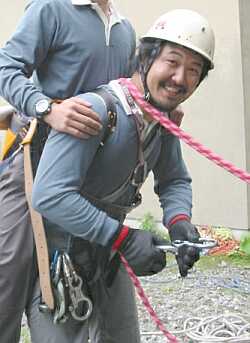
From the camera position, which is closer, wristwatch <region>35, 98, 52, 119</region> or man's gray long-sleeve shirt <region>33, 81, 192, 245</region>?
man's gray long-sleeve shirt <region>33, 81, 192, 245</region>

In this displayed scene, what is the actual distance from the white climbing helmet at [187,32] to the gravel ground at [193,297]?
2.20m

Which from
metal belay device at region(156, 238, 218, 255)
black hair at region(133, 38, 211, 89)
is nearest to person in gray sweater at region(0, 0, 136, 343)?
black hair at region(133, 38, 211, 89)

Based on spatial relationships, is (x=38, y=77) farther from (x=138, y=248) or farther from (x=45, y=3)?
(x=138, y=248)

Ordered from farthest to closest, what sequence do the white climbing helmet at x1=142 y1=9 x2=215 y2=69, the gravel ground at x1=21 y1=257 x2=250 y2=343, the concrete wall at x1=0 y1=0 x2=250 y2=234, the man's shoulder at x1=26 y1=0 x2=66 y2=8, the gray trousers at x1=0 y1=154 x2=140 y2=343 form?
the concrete wall at x1=0 y1=0 x2=250 y2=234, the gravel ground at x1=21 y1=257 x2=250 y2=343, the man's shoulder at x1=26 y1=0 x2=66 y2=8, the gray trousers at x1=0 y1=154 x2=140 y2=343, the white climbing helmet at x1=142 y1=9 x2=215 y2=69

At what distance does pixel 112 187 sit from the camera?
235 centimetres

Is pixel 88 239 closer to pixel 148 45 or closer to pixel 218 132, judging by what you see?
pixel 148 45

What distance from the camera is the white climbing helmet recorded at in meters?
2.25

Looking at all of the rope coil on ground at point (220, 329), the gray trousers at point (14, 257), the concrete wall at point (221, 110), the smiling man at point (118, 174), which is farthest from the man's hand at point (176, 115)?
the concrete wall at point (221, 110)

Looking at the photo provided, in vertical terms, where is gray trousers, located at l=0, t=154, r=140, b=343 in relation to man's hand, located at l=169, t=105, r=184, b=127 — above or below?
below

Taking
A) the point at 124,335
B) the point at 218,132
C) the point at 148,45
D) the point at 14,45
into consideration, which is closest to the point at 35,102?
the point at 14,45

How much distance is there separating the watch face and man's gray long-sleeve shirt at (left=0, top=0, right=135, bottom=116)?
0.03 m

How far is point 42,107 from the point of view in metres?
2.34

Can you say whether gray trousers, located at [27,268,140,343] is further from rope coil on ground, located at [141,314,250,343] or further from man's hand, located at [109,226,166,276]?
rope coil on ground, located at [141,314,250,343]

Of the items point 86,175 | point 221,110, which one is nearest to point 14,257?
point 86,175
